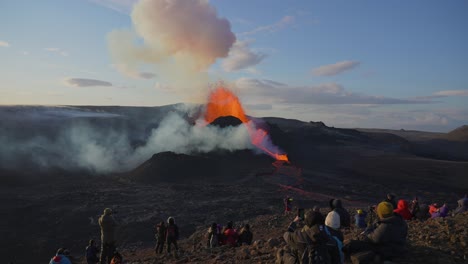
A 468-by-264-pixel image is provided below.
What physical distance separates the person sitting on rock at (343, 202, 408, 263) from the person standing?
653 centimetres

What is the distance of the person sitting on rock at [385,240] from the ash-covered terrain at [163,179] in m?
1.39

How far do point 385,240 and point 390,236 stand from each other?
0.12 metres

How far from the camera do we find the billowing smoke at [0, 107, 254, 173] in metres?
39.0

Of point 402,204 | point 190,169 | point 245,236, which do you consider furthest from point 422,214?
point 190,169

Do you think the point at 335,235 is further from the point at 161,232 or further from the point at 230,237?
the point at 161,232

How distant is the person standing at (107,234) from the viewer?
9781 millimetres

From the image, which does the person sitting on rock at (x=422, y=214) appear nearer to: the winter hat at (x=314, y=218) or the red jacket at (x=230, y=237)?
the red jacket at (x=230, y=237)

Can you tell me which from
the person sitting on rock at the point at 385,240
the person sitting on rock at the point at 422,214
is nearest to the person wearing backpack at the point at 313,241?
the person sitting on rock at the point at 385,240

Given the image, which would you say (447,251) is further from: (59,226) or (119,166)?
(119,166)

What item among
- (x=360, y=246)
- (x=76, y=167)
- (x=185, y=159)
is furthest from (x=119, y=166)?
(x=360, y=246)

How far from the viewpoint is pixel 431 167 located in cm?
4581

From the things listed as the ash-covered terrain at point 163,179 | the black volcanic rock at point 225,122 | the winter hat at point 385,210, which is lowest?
the ash-covered terrain at point 163,179

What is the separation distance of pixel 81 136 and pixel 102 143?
588cm

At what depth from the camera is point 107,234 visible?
993 cm
